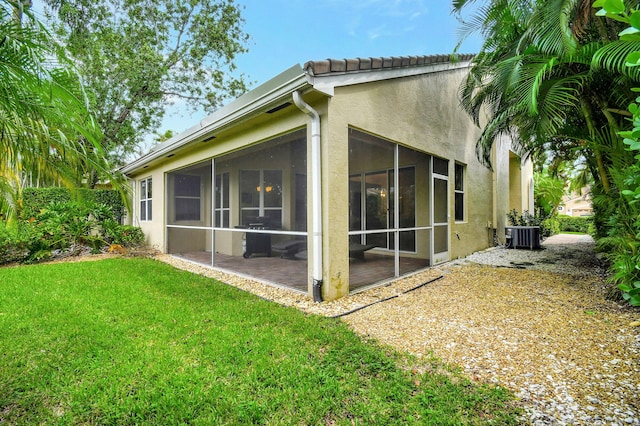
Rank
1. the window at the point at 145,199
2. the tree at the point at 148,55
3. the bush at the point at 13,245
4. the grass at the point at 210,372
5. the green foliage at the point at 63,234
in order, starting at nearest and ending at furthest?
the grass at the point at 210,372, the bush at the point at 13,245, the green foliage at the point at 63,234, the window at the point at 145,199, the tree at the point at 148,55

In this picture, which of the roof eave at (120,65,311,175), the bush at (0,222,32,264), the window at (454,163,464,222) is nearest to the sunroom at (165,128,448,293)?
the window at (454,163,464,222)

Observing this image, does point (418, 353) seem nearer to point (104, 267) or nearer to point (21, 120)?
point (21, 120)

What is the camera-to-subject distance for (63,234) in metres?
8.81

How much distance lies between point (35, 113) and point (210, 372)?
2.92 meters

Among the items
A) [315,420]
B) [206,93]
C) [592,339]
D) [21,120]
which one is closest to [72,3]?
[206,93]

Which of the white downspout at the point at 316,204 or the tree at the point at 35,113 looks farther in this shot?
the white downspout at the point at 316,204

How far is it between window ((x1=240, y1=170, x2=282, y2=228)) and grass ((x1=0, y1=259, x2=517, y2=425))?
4.88 m

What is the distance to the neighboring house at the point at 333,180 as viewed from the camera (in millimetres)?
4602

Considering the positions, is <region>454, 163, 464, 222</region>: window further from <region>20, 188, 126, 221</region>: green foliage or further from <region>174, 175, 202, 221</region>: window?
<region>20, 188, 126, 221</region>: green foliage

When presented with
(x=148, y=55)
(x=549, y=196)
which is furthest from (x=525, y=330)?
(x=148, y=55)

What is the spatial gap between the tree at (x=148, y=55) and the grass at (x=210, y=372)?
1471cm

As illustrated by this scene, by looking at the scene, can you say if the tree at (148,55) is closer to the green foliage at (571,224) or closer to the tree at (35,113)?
the tree at (35,113)

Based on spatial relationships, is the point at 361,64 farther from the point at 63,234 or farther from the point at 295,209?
the point at 63,234

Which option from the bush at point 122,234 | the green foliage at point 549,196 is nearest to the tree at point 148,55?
the bush at point 122,234
